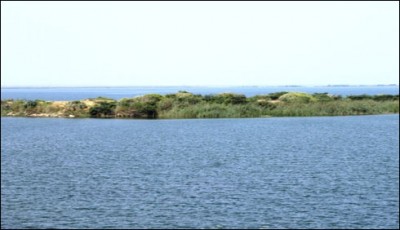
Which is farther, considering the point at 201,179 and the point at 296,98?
the point at 296,98

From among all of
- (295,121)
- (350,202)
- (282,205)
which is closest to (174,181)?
(282,205)

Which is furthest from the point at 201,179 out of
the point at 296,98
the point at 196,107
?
the point at 296,98

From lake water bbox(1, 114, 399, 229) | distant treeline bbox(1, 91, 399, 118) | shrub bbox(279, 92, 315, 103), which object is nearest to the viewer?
lake water bbox(1, 114, 399, 229)

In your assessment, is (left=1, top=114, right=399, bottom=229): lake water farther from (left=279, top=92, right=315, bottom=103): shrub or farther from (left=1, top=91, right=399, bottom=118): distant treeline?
(left=279, top=92, right=315, bottom=103): shrub

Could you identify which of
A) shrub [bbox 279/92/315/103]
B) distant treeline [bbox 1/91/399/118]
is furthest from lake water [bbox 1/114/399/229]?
shrub [bbox 279/92/315/103]

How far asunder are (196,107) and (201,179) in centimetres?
7392

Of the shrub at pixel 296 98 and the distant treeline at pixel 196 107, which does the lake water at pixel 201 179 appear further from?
the shrub at pixel 296 98

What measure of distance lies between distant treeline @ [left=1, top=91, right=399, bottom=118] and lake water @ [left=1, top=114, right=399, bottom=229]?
3047cm

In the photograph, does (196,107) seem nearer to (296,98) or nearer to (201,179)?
(296,98)

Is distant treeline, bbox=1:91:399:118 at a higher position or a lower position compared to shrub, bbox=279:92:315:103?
lower

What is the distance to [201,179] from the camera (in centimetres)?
4806

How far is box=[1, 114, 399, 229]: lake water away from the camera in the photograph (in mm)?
34750

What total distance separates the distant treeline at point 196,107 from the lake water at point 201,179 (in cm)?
3047

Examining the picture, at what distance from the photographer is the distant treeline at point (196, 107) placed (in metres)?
123
